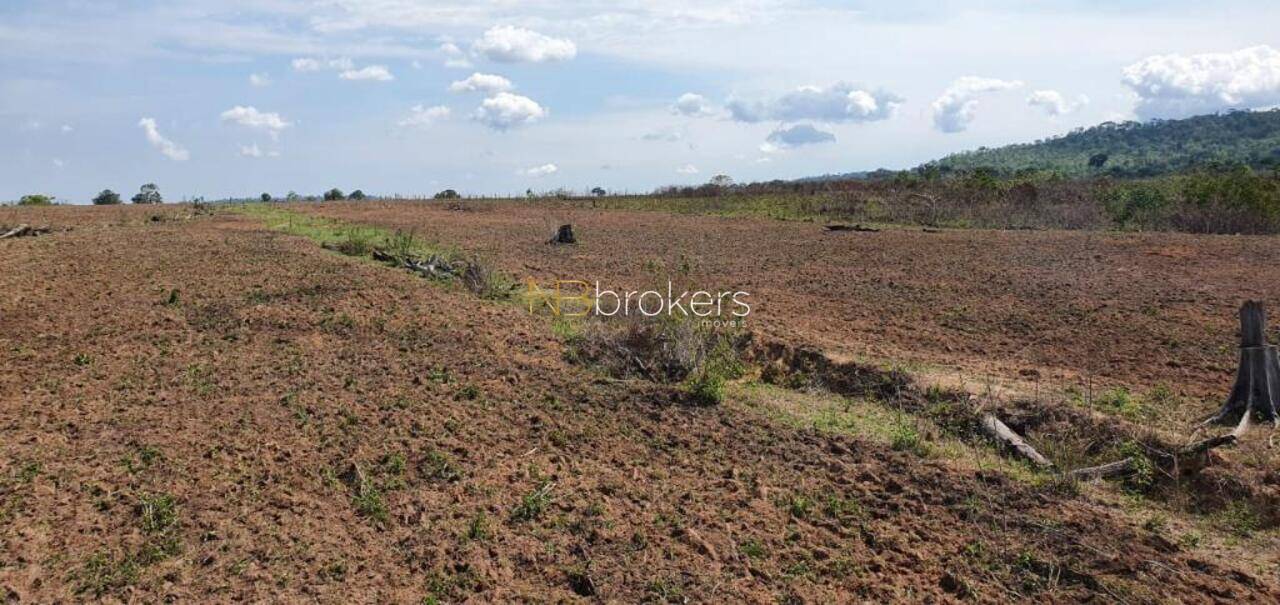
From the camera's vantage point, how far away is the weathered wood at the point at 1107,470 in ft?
18.5

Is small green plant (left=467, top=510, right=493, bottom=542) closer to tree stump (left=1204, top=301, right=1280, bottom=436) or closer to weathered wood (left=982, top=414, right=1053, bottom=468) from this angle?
weathered wood (left=982, top=414, right=1053, bottom=468)

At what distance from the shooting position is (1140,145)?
89.1m

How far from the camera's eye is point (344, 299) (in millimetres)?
10109

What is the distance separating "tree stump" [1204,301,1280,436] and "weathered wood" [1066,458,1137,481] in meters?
1.18

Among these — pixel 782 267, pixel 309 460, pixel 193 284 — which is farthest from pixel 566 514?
pixel 782 267

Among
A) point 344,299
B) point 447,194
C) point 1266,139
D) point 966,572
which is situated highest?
point 1266,139

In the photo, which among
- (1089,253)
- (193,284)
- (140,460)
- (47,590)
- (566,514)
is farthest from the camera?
(1089,253)

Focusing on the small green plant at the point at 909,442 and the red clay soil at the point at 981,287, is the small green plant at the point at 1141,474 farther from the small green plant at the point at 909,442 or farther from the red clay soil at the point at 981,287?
the red clay soil at the point at 981,287

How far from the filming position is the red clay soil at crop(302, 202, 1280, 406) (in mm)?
8461

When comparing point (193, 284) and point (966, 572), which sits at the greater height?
point (193, 284)

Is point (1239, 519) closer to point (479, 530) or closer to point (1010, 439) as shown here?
point (1010, 439)

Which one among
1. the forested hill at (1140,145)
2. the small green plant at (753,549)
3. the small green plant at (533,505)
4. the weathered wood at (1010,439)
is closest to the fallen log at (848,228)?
the weathered wood at (1010,439)

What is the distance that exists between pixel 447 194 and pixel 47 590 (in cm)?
3615

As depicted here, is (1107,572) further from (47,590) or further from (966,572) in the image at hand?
(47,590)
